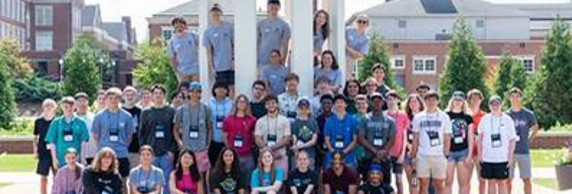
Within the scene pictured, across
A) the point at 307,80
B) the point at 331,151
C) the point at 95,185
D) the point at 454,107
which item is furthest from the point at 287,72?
the point at 95,185

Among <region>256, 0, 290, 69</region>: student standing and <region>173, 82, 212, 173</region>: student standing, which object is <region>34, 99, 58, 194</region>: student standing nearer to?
<region>173, 82, 212, 173</region>: student standing

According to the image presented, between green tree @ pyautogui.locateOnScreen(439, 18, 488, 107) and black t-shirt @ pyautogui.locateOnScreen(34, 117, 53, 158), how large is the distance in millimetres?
32655

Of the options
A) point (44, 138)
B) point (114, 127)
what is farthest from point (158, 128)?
point (44, 138)

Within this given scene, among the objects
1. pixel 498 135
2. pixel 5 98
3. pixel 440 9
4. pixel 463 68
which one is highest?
pixel 440 9

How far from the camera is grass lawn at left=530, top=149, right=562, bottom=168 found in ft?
66.4

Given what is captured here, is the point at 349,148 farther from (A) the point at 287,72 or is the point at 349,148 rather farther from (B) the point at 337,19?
(B) the point at 337,19

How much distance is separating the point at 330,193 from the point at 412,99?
175 cm

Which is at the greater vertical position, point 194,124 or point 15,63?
point 15,63

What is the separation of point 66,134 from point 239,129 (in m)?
2.41

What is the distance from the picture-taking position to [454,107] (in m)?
11.2

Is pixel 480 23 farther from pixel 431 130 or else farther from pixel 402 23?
pixel 431 130

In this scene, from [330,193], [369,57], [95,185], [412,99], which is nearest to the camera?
[95,185]

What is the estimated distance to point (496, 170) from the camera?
444 inches

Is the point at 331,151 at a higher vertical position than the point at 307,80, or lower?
lower
